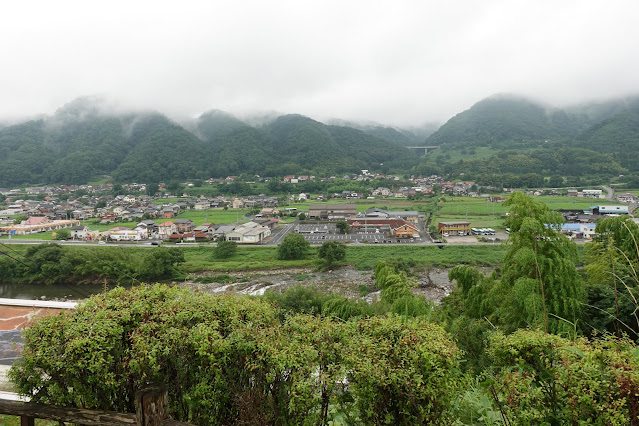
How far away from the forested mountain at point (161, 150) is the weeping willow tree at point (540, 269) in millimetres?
64284

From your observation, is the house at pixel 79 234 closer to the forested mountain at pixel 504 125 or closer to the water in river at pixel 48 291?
the water in river at pixel 48 291

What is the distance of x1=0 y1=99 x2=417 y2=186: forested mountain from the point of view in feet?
212

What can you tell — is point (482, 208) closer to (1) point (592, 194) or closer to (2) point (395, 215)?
(2) point (395, 215)

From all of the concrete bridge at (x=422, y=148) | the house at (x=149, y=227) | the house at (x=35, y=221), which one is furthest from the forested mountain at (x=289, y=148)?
the house at (x=149, y=227)

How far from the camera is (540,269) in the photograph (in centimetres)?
506

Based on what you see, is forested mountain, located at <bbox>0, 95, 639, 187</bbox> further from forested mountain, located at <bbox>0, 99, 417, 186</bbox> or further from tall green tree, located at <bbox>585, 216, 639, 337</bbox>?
tall green tree, located at <bbox>585, 216, 639, 337</bbox>

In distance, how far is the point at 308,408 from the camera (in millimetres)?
2010

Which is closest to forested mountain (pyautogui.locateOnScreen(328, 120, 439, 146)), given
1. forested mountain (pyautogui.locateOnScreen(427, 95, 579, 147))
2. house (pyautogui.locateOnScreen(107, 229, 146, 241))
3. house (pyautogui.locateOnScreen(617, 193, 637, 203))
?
forested mountain (pyautogui.locateOnScreen(427, 95, 579, 147))

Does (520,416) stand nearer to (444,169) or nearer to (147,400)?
(147,400)

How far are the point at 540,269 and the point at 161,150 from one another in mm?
79992

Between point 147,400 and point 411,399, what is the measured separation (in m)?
1.46

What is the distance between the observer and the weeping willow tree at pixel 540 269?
4980 mm

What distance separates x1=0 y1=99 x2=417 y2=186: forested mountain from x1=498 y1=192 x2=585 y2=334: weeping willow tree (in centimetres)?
6428

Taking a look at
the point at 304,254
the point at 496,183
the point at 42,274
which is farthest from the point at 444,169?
the point at 42,274
